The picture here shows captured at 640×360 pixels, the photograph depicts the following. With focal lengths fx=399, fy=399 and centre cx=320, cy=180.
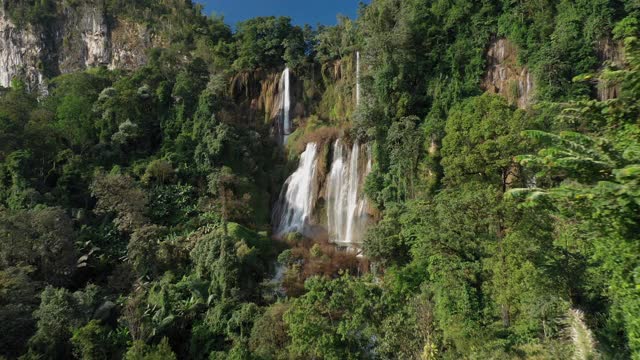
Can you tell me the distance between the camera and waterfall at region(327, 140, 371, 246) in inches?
933

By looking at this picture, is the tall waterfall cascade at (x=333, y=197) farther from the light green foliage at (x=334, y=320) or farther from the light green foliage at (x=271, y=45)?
the light green foliage at (x=271, y=45)

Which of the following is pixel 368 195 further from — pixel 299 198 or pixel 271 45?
pixel 271 45

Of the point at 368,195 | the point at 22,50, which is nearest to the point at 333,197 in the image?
the point at 368,195

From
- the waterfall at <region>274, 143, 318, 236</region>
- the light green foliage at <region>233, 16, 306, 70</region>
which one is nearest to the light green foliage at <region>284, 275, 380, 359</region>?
the waterfall at <region>274, 143, 318, 236</region>

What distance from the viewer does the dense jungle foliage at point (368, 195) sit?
754 cm

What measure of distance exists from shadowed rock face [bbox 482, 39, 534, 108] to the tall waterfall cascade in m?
8.13

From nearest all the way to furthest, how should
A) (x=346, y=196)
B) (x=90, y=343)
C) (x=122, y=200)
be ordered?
1. (x=90, y=343)
2. (x=122, y=200)
3. (x=346, y=196)

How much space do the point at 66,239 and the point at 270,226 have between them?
11.7 m

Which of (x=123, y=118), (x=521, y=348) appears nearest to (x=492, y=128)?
(x=521, y=348)

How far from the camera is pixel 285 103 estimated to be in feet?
116

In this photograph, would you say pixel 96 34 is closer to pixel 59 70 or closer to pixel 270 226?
pixel 59 70

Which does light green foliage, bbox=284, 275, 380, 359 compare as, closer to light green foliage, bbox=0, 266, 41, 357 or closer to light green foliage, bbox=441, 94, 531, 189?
light green foliage, bbox=441, 94, 531, 189

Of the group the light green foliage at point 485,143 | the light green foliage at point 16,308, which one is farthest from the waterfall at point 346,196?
the light green foliage at point 16,308

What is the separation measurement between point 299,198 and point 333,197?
266cm
